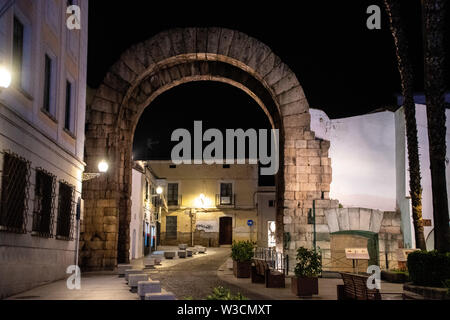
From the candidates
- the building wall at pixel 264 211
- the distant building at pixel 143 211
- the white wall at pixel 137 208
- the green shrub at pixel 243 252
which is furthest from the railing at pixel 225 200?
the green shrub at pixel 243 252

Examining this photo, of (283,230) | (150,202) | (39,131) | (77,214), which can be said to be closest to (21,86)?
(39,131)

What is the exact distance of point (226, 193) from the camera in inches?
1756

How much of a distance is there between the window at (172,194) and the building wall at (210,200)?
1.18ft

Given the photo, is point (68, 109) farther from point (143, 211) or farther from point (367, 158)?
point (143, 211)

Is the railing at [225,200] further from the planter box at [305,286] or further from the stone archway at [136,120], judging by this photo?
the planter box at [305,286]

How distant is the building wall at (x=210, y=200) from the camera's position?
43.9 metres

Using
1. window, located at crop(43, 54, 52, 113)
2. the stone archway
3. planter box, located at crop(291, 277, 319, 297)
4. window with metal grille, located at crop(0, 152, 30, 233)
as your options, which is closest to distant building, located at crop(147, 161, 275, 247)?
the stone archway

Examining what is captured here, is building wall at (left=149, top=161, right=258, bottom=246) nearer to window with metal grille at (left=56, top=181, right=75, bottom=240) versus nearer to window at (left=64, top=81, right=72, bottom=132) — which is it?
window with metal grille at (left=56, top=181, right=75, bottom=240)

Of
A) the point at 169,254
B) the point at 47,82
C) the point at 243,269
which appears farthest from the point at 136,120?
the point at 169,254

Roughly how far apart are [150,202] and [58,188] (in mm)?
22004

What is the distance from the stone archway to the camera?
64.0 ft

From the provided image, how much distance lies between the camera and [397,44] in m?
14.7

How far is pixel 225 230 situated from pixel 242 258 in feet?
85.5

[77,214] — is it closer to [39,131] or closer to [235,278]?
[39,131]
